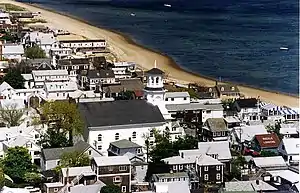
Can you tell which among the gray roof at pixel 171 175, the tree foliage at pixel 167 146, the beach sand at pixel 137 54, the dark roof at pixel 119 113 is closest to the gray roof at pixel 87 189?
the gray roof at pixel 171 175

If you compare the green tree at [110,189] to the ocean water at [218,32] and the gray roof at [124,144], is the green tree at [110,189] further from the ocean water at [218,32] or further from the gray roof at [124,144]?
the ocean water at [218,32]

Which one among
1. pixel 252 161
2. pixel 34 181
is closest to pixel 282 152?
pixel 252 161

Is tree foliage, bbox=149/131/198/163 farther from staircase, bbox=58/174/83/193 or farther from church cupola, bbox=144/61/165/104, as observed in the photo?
staircase, bbox=58/174/83/193

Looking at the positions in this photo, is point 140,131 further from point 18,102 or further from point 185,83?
point 185,83

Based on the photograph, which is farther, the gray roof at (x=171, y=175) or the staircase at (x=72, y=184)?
the gray roof at (x=171, y=175)

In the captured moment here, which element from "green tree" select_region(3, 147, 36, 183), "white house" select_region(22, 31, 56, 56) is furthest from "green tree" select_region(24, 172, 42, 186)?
"white house" select_region(22, 31, 56, 56)

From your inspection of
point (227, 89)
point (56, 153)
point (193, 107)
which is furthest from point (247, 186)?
point (227, 89)
